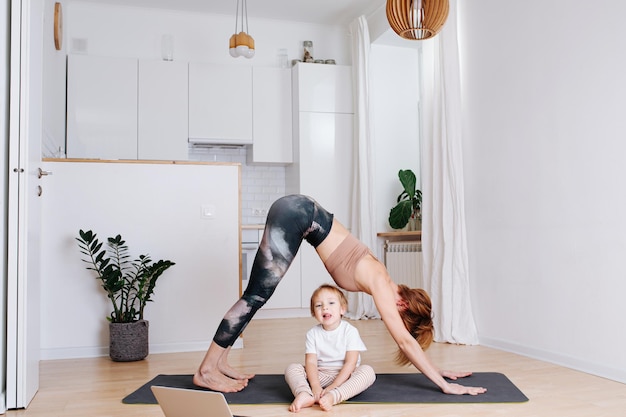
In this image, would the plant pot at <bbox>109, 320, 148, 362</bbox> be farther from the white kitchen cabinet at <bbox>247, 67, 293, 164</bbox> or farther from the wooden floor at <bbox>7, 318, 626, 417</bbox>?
the white kitchen cabinet at <bbox>247, 67, 293, 164</bbox>

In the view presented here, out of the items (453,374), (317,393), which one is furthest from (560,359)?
(317,393)

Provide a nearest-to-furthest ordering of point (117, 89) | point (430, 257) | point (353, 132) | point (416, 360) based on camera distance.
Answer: point (416, 360), point (430, 257), point (117, 89), point (353, 132)

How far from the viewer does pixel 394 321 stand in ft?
9.19

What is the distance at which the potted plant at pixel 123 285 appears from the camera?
3795 millimetres

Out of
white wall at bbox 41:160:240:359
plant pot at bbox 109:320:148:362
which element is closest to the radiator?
white wall at bbox 41:160:240:359

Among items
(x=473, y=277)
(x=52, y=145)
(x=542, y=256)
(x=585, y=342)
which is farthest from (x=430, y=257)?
(x=52, y=145)

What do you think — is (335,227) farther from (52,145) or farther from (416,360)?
(52,145)

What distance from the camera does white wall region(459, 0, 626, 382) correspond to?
3.25 m

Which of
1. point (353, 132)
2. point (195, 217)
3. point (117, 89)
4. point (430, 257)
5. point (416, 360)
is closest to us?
point (416, 360)

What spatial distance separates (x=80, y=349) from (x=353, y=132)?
342 centimetres

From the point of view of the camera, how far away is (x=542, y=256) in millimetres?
3764

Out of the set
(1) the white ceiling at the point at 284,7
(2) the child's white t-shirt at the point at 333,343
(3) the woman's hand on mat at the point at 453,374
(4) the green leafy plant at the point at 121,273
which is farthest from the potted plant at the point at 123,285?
(1) the white ceiling at the point at 284,7

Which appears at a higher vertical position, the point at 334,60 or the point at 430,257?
the point at 334,60

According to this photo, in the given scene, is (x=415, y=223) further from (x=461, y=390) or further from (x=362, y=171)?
(x=461, y=390)
